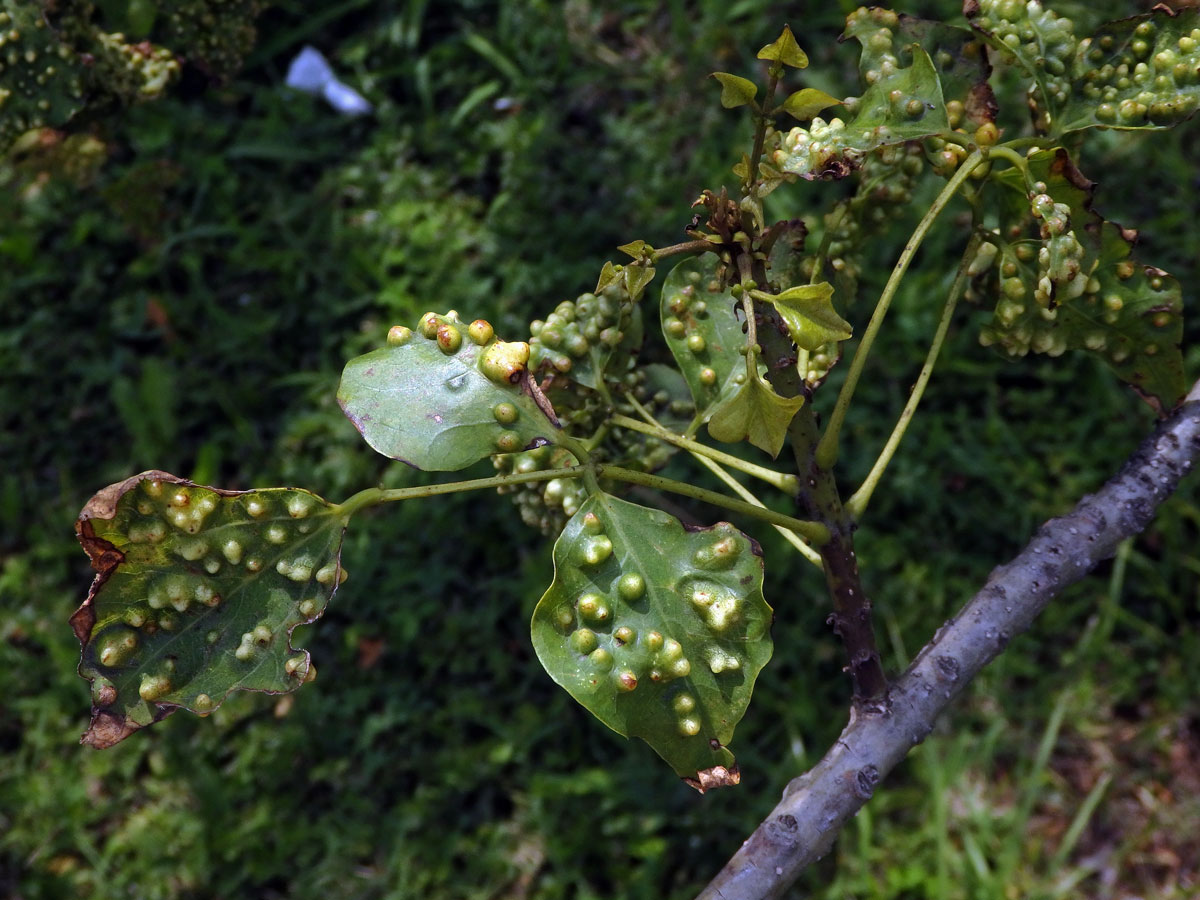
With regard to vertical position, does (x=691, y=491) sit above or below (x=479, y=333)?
below

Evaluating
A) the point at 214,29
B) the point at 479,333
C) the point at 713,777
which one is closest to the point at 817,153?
the point at 479,333

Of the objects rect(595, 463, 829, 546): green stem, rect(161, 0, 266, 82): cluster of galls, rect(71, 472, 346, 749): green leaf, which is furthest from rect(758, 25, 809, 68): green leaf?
rect(161, 0, 266, 82): cluster of galls

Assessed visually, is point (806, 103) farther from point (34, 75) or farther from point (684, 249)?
point (34, 75)

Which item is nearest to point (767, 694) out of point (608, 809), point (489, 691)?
point (608, 809)

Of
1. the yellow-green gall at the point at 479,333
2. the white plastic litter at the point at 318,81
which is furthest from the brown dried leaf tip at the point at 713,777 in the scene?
the white plastic litter at the point at 318,81

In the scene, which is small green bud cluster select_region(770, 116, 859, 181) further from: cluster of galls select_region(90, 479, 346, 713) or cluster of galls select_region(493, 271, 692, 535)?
cluster of galls select_region(90, 479, 346, 713)

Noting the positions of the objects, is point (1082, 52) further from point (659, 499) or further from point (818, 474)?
point (659, 499)

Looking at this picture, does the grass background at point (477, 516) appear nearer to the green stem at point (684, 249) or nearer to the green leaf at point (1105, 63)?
the green stem at point (684, 249)
